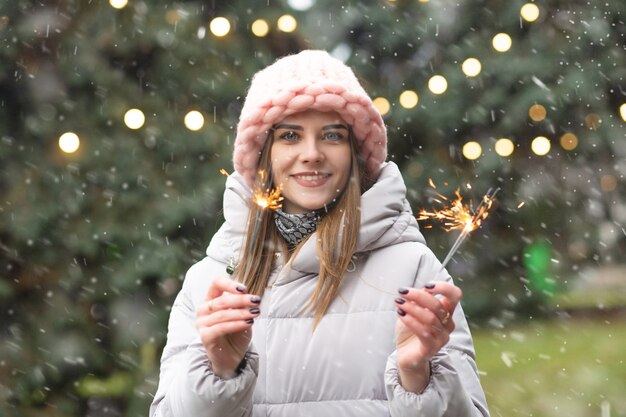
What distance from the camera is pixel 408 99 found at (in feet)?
15.1

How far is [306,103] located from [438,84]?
2.02 metres

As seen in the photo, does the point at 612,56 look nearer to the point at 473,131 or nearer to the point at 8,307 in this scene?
the point at 473,131

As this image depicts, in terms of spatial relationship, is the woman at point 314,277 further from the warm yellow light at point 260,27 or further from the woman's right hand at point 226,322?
the warm yellow light at point 260,27

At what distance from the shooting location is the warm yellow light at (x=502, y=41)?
4559 millimetres

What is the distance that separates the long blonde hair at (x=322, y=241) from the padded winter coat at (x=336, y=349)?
28 mm

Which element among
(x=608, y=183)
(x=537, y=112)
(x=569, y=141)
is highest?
(x=537, y=112)

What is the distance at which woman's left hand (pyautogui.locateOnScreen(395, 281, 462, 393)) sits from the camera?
2.21 metres

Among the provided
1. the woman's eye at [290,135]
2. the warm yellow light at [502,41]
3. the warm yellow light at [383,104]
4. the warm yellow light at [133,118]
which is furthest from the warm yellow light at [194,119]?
the woman's eye at [290,135]

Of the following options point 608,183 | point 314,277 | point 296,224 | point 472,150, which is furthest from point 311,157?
point 608,183

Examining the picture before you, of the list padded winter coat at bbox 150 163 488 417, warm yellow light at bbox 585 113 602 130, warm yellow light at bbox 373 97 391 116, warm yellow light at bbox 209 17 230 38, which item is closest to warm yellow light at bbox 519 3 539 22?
warm yellow light at bbox 585 113 602 130

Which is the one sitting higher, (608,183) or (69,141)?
(69,141)

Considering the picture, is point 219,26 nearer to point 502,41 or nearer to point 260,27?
point 260,27

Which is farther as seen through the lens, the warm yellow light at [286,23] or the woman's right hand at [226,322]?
the warm yellow light at [286,23]

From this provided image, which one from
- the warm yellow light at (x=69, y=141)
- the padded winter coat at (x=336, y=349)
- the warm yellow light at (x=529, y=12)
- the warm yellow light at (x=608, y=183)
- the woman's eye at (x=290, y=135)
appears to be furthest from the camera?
the warm yellow light at (x=608, y=183)
